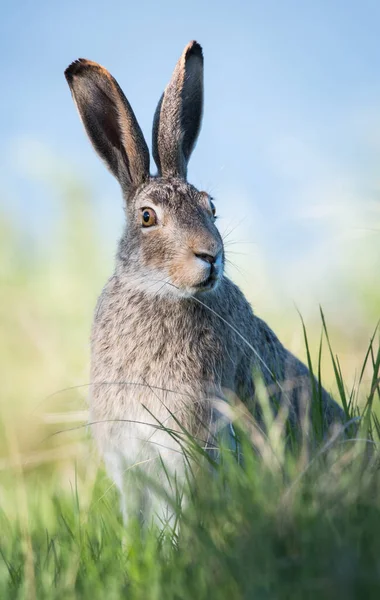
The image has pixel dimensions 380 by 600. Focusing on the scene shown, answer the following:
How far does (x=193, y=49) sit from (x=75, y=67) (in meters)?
0.78

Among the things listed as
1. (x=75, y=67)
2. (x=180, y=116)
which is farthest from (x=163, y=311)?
(x=75, y=67)

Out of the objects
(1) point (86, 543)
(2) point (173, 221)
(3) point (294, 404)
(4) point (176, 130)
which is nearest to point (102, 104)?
(4) point (176, 130)

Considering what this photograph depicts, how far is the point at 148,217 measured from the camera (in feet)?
15.4

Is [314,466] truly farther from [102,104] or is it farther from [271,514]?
[102,104]

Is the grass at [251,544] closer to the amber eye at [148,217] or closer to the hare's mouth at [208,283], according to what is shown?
the hare's mouth at [208,283]

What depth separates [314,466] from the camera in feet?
9.00

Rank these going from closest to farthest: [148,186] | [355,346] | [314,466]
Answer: [314,466], [148,186], [355,346]

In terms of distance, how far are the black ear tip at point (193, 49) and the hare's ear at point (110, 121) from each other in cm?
53

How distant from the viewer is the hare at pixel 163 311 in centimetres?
428

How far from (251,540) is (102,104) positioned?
11.3 feet

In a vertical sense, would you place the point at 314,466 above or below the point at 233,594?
above

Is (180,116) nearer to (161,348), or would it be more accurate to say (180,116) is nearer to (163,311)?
(163,311)

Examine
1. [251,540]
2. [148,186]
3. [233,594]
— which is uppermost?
[148,186]

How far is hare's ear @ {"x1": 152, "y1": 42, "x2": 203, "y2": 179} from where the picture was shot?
4914 millimetres
